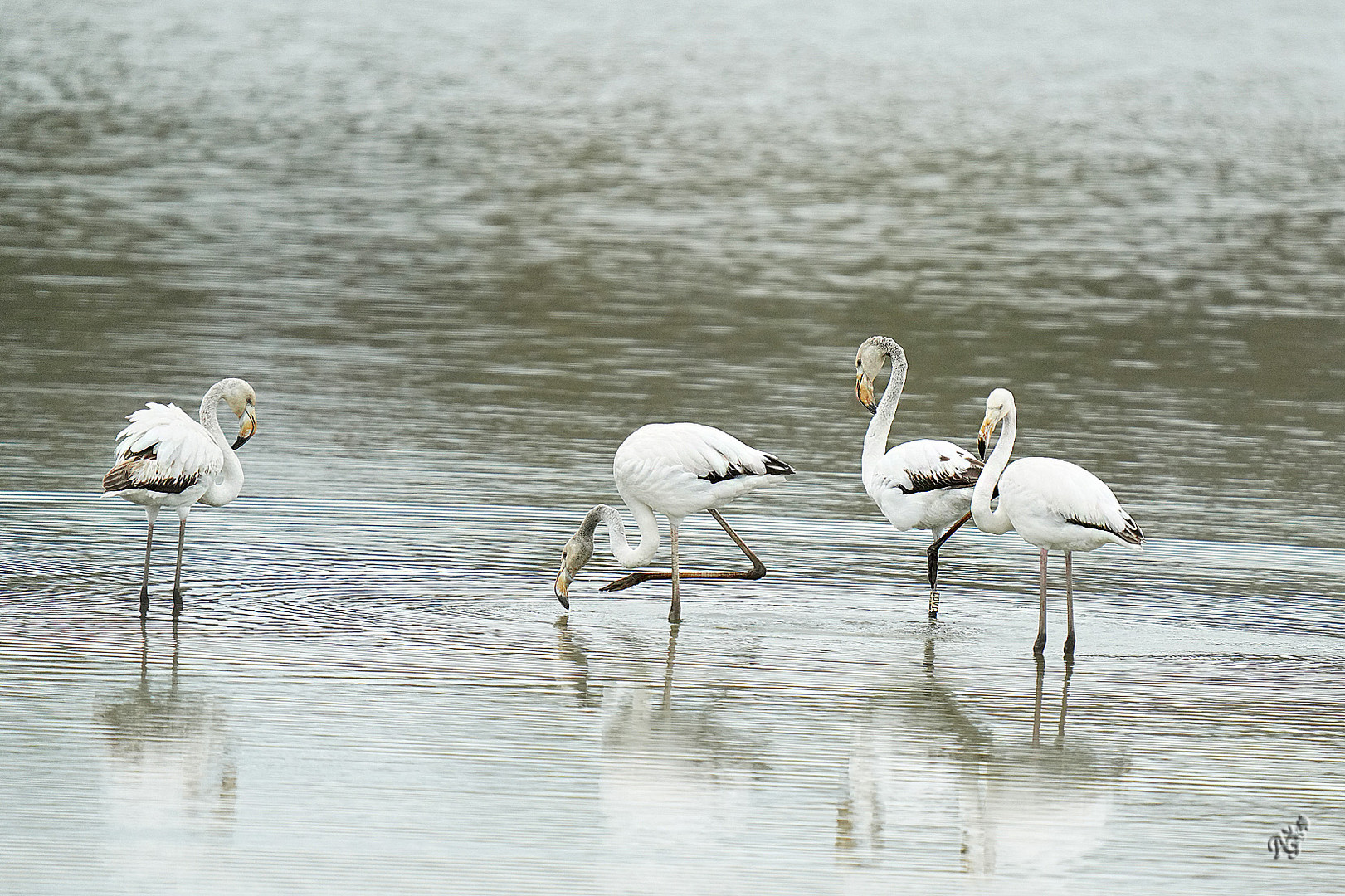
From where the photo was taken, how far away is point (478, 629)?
9.31 metres

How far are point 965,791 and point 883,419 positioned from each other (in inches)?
159

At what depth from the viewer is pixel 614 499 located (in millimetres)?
12281

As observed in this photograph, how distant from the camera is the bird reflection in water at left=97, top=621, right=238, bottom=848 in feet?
21.7

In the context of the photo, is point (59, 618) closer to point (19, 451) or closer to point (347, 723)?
point (347, 723)

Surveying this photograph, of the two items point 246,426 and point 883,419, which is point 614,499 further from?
point 246,426

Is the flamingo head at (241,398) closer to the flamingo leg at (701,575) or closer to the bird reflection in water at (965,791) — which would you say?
the flamingo leg at (701,575)

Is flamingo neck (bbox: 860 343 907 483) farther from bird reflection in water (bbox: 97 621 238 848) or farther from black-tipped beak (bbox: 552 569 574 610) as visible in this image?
bird reflection in water (bbox: 97 621 238 848)

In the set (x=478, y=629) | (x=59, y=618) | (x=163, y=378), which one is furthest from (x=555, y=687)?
(x=163, y=378)

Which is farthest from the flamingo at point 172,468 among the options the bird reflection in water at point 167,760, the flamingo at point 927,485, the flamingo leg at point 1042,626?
the flamingo leg at point 1042,626

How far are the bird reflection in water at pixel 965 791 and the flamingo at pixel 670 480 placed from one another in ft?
6.27

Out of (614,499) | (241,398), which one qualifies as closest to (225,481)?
(241,398)

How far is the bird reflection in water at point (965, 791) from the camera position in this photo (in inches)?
257

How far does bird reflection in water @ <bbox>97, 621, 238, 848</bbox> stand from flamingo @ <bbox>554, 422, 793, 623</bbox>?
7.68 feet

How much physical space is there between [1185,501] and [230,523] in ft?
18.8
